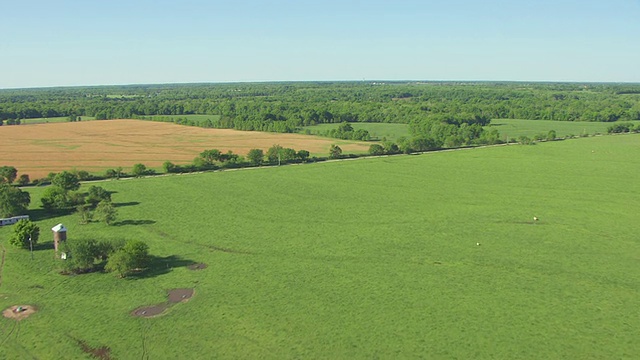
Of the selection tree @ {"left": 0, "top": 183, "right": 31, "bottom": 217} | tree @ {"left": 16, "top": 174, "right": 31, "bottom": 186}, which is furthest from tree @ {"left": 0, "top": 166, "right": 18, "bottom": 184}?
tree @ {"left": 0, "top": 183, "right": 31, "bottom": 217}

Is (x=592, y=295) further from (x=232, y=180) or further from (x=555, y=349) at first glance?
Answer: (x=232, y=180)

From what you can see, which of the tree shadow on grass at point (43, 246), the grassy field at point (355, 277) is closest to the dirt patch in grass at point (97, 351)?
the grassy field at point (355, 277)

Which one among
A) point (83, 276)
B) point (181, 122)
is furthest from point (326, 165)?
point (181, 122)

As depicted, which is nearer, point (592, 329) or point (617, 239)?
point (592, 329)

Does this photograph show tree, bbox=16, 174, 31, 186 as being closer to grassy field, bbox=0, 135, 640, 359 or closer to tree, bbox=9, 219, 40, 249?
grassy field, bbox=0, 135, 640, 359

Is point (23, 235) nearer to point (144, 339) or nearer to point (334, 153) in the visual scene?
point (144, 339)

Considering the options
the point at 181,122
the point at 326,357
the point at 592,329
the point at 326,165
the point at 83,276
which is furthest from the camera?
the point at 181,122
